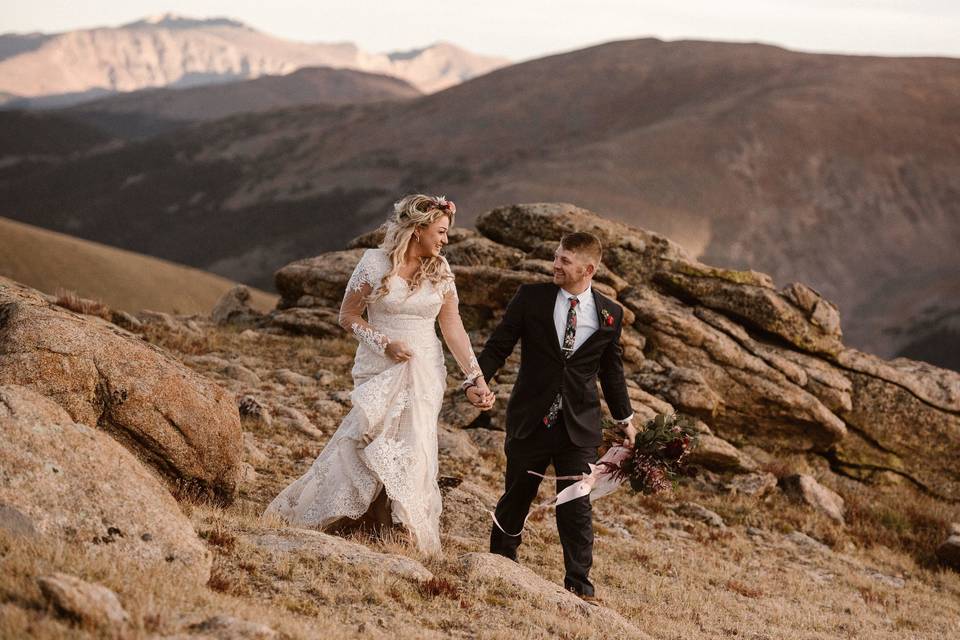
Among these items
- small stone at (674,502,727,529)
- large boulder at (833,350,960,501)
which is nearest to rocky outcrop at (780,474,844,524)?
small stone at (674,502,727,529)

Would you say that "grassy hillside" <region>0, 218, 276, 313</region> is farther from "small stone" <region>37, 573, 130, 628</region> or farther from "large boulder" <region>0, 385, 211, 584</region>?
"small stone" <region>37, 573, 130, 628</region>

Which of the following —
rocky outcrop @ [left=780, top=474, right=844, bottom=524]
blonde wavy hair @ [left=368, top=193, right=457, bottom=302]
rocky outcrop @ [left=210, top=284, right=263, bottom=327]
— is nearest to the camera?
blonde wavy hair @ [left=368, top=193, right=457, bottom=302]

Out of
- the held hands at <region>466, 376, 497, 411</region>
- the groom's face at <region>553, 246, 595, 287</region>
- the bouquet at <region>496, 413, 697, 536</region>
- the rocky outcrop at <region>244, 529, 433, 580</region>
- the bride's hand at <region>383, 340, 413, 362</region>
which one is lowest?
the rocky outcrop at <region>244, 529, 433, 580</region>

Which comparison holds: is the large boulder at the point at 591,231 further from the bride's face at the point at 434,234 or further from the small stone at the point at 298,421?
the bride's face at the point at 434,234

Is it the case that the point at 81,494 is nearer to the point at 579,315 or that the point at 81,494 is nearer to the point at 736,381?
the point at 579,315

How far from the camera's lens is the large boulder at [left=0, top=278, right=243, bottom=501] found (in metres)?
7.10

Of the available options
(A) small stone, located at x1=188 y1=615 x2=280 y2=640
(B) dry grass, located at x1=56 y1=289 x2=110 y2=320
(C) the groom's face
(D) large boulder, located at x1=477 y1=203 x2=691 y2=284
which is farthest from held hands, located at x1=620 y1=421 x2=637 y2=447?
(D) large boulder, located at x1=477 y1=203 x2=691 y2=284

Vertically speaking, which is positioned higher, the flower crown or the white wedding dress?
the flower crown

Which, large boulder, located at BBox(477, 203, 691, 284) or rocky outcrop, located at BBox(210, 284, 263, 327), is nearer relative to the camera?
large boulder, located at BBox(477, 203, 691, 284)

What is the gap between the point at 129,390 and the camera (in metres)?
7.46

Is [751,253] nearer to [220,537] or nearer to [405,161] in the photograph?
[405,161]

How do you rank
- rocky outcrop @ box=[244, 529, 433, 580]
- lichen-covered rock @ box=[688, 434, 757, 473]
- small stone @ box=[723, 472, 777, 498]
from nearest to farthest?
1. rocky outcrop @ box=[244, 529, 433, 580]
2. small stone @ box=[723, 472, 777, 498]
3. lichen-covered rock @ box=[688, 434, 757, 473]

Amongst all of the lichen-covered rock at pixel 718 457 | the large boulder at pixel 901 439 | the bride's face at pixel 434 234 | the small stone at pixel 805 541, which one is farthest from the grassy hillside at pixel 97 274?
the bride's face at pixel 434 234

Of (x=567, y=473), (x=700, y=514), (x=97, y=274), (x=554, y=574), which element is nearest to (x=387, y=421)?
(x=567, y=473)
